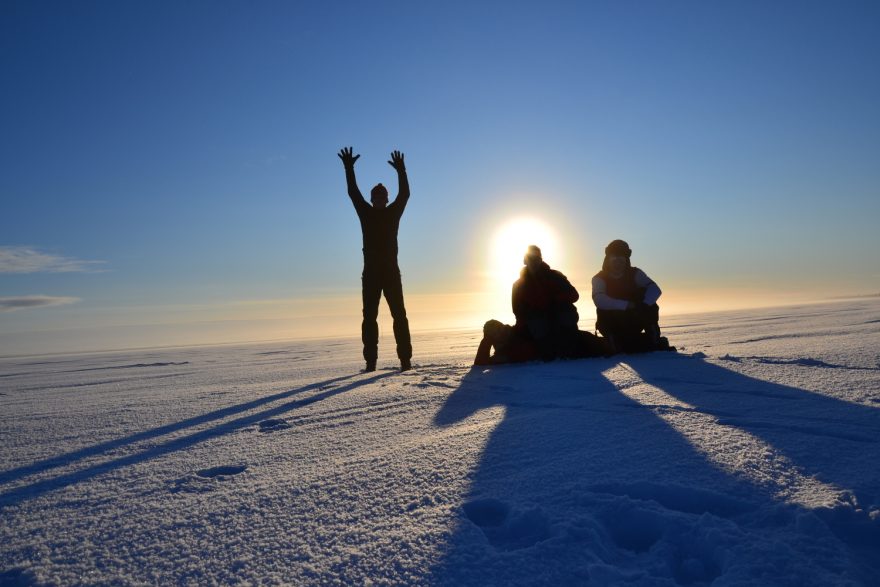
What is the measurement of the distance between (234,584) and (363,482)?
57cm

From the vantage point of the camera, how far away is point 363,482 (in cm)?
156

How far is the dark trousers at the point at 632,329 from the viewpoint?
4.77m

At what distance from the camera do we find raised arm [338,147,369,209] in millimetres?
5160

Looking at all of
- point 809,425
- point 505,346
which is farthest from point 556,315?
point 809,425

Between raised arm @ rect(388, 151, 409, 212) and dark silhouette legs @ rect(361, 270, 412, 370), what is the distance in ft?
2.52

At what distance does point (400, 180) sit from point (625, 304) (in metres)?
2.67

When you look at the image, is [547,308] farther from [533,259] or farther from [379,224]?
[379,224]

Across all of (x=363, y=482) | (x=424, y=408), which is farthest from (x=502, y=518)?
(x=424, y=408)

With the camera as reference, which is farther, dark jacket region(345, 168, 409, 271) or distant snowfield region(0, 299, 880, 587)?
dark jacket region(345, 168, 409, 271)

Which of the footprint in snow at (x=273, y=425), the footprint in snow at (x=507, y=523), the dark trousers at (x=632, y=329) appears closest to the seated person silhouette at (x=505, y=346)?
the dark trousers at (x=632, y=329)

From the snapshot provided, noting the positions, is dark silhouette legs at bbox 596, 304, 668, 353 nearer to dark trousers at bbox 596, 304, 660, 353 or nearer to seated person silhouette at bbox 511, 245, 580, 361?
dark trousers at bbox 596, 304, 660, 353

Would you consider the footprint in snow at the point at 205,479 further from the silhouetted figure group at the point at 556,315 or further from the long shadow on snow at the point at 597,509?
the silhouetted figure group at the point at 556,315

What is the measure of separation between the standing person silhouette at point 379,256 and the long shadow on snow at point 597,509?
127 inches

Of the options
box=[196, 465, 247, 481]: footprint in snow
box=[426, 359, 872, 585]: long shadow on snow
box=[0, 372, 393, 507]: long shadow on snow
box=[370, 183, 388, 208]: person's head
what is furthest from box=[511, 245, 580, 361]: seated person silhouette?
box=[196, 465, 247, 481]: footprint in snow
